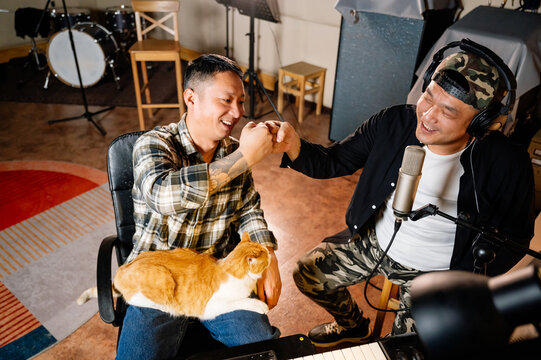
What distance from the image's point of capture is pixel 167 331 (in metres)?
1.25

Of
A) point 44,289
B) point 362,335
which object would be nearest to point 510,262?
point 362,335

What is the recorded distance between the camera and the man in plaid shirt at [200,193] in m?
1.12

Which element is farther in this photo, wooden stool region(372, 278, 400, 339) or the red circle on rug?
the red circle on rug

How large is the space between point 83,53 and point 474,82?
4.94m

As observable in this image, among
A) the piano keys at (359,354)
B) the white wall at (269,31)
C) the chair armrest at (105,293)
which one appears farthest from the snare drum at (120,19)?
the piano keys at (359,354)

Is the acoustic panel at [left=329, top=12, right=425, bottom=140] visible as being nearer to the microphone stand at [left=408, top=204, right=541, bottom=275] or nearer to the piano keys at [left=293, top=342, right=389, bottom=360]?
the microphone stand at [left=408, top=204, right=541, bottom=275]

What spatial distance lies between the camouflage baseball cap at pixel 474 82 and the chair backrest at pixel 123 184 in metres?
1.12

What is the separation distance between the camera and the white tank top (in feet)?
4.74

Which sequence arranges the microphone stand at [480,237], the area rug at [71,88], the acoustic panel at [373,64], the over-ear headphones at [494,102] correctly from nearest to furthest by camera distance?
the microphone stand at [480,237] → the over-ear headphones at [494,102] → the acoustic panel at [373,64] → the area rug at [71,88]

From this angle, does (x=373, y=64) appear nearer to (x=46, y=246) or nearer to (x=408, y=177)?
(x=408, y=177)

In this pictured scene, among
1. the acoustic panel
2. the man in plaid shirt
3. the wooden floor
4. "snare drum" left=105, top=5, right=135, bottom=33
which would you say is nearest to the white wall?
the wooden floor

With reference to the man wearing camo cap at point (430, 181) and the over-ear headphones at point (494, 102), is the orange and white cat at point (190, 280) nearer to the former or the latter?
the man wearing camo cap at point (430, 181)

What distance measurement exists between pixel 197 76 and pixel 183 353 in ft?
3.12

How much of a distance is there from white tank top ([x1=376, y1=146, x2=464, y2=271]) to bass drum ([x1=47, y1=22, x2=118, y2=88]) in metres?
4.59
